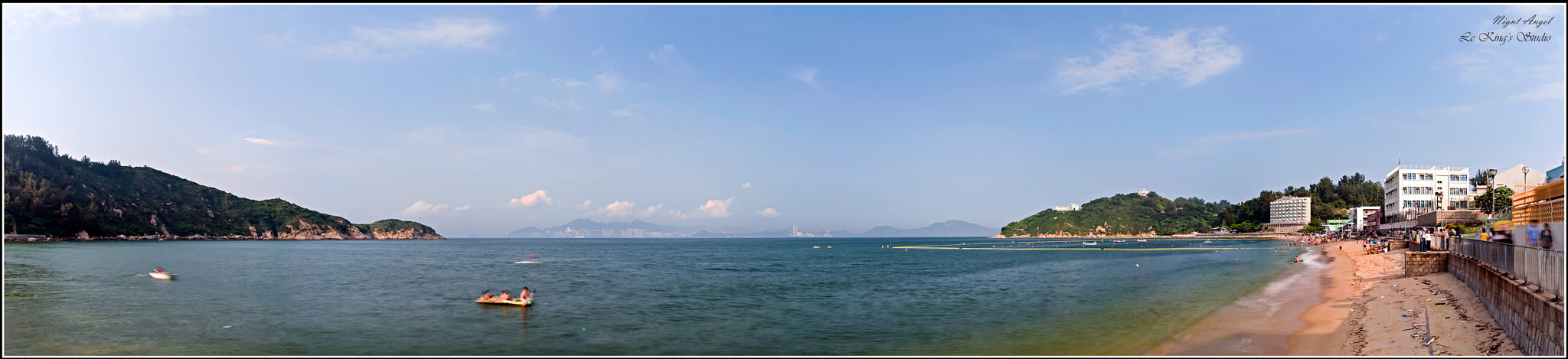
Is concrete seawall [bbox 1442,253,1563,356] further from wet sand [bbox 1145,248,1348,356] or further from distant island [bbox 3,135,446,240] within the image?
distant island [bbox 3,135,446,240]

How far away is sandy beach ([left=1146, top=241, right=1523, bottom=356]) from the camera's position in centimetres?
1639

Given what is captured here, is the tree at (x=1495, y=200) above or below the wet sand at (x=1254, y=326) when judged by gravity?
above

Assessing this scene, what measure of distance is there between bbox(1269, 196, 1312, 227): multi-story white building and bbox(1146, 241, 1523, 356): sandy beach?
186374 millimetres

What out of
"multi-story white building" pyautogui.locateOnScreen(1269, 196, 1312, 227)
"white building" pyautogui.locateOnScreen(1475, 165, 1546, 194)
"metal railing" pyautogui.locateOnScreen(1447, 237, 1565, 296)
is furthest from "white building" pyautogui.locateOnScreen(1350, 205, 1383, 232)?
"metal railing" pyautogui.locateOnScreen(1447, 237, 1565, 296)

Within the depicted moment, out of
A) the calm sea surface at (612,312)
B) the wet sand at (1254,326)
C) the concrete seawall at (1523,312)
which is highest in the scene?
the concrete seawall at (1523,312)

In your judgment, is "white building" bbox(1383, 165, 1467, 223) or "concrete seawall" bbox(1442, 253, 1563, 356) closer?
"concrete seawall" bbox(1442, 253, 1563, 356)

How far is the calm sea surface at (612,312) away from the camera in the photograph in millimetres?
21109

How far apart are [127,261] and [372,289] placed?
50024mm

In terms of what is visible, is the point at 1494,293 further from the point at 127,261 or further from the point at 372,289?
the point at 127,261

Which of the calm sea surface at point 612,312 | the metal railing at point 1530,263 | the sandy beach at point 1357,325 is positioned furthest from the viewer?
the calm sea surface at point 612,312

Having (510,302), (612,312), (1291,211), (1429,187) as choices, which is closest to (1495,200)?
(1429,187)

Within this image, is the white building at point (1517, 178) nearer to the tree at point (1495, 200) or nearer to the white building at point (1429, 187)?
the tree at point (1495, 200)

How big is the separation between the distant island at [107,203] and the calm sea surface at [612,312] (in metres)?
79.9

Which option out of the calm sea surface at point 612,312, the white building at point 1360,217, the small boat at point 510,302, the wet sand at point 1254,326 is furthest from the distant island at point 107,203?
the white building at point 1360,217
